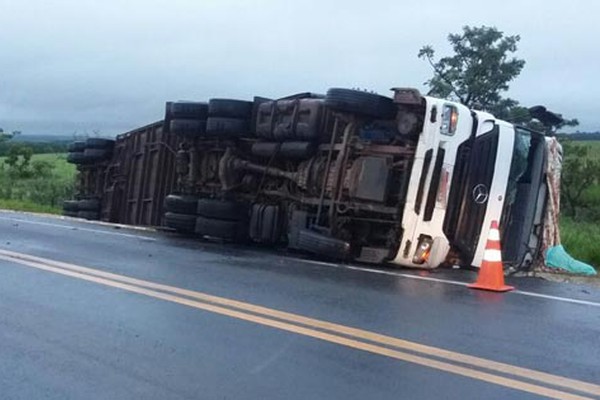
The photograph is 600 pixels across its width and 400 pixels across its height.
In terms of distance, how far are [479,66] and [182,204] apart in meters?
12.9

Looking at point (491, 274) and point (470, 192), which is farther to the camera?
point (470, 192)

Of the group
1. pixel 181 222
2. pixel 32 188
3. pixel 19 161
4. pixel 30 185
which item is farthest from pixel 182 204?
pixel 19 161

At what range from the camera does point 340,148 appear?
33.4ft

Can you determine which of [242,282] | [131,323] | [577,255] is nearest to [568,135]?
[577,255]

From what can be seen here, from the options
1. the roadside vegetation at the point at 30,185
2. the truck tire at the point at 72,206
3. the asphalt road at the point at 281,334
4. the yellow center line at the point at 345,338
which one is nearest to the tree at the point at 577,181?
the roadside vegetation at the point at 30,185

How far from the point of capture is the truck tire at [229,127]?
12.0 meters

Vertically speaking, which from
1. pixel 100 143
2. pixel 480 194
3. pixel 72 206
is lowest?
pixel 72 206

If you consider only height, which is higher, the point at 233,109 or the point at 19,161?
the point at 233,109

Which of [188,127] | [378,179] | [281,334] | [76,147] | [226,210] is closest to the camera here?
[281,334]

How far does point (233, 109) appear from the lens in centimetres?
1210

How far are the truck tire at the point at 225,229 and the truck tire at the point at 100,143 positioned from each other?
523cm

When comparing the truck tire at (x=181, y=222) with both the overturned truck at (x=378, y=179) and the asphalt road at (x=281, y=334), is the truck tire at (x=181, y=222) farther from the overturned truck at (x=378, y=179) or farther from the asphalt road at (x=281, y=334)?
the asphalt road at (x=281, y=334)

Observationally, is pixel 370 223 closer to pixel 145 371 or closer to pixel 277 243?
pixel 277 243

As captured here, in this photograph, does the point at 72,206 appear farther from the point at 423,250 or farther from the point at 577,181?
the point at 577,181
